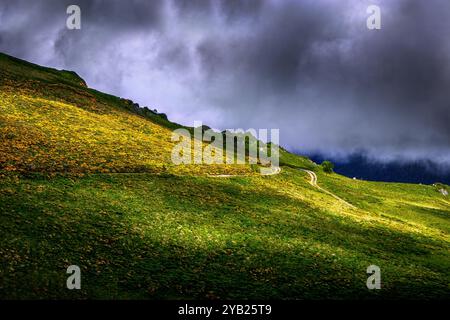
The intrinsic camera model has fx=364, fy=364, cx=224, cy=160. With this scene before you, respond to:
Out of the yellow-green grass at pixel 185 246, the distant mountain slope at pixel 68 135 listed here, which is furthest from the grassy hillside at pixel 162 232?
the distant mountain slope at pixel 68 135

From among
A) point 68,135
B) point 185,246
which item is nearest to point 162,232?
point 185,246

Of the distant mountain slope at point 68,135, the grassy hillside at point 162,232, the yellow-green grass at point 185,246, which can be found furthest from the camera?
the distant mountain slope at point 68,135

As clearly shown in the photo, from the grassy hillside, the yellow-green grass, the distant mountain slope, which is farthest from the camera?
the distant mountain slope

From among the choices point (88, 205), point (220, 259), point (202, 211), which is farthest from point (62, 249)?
point (202, 211)

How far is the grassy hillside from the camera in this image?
83.0 feet

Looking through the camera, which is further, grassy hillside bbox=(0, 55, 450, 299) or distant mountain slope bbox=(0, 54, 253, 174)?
distant mountain slope bbox=(0, 54, 253, 174)

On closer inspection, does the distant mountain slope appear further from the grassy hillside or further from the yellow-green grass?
the yellow-green grass

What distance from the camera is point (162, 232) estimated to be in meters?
33.8

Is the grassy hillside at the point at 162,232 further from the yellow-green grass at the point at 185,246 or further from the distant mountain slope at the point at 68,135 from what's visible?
the distant mountain slope at the point at 68,135

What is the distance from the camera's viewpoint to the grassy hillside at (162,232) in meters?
25.3

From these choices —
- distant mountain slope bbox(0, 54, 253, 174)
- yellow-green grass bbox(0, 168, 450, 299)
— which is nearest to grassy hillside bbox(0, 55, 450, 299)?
yellow-green grass bbox(0, 168, 450, 299)

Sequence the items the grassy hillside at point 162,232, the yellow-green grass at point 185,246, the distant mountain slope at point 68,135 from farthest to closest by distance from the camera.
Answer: the distant mountain slope at point 68,135
the grassy hillside at point 162,232
the yellow-green grass at point 185,246
